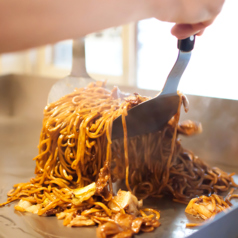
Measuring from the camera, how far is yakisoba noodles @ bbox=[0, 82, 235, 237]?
154 cm

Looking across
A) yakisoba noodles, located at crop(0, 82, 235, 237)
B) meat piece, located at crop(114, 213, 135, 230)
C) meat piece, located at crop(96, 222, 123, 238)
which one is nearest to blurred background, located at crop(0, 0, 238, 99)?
yakisoba noodles, located at crop(0, 82, 235, 237)

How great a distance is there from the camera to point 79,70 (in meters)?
2.23

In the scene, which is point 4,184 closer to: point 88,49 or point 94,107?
point 94,107

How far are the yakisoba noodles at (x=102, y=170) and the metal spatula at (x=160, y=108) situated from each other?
4 centimetres

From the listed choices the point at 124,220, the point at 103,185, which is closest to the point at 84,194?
the point at 103,185

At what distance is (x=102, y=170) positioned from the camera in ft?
5.32

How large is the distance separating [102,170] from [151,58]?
8.39ft

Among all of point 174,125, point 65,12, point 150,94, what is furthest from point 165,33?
point 65,12

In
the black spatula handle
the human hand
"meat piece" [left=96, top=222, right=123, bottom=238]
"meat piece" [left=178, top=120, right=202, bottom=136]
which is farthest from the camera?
"meat piece" [left=178, top=120, right=202, bottom=136]

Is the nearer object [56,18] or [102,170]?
[56,18]

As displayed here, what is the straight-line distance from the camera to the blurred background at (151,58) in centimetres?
333

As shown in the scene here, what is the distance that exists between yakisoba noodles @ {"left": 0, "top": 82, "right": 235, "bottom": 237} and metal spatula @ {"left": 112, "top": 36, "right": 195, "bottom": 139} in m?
0.04

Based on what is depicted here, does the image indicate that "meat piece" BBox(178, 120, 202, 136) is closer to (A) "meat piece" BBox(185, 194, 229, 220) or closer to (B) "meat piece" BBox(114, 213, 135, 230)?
(A) "meat piece" BBox(185, 194, 229, 220)

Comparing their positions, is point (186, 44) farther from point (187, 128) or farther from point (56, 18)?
point (56, 18)
